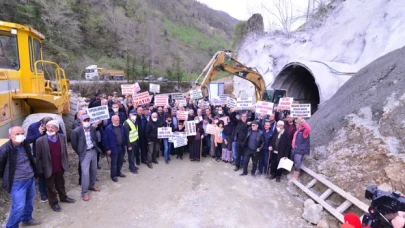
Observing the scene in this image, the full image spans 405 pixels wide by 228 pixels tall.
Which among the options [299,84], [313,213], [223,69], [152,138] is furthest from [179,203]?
[299,84]

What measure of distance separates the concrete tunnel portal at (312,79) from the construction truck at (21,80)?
10.6 meters

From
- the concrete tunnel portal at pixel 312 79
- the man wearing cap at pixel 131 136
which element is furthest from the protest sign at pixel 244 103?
the concrete tunnel portal at pixel 312 79

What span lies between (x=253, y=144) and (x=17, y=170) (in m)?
5.30

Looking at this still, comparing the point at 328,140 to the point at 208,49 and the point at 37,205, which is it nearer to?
the point at 37,205

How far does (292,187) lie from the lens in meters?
6.56

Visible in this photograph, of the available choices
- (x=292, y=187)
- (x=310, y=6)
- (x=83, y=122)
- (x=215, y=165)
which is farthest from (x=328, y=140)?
(x=310, y=6)

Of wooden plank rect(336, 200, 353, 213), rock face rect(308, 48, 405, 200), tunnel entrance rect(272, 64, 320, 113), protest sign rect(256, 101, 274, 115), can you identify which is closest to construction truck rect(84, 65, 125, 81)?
tunnel entrance rect(272, 64, 320, 113)

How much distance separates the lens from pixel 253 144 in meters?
7.08

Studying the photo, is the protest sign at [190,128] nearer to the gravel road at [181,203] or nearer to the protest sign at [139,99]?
the gravel road at [181,203]

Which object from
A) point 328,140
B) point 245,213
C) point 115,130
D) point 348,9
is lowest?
point 245,213

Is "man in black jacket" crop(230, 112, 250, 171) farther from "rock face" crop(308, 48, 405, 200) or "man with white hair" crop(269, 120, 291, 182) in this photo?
"rock face" crop(308, 48, 405, 200)

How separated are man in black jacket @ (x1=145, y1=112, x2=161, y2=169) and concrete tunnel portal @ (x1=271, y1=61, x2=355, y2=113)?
7.90 m

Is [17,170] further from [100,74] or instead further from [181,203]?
[100,74]

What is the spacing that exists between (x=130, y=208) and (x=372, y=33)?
14376 mm
